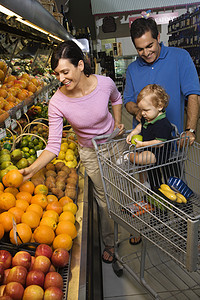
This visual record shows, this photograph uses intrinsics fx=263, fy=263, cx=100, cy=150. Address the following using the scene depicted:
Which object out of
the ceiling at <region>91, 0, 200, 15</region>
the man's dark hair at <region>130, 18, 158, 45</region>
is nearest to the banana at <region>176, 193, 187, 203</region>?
→ the man's dark hair at <region>130, 18, 158, 45</region>

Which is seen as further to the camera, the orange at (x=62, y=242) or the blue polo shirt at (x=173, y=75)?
the blue polo shirt at (x=173, y=75)

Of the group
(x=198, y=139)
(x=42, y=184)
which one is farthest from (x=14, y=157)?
(x=198, y=139)

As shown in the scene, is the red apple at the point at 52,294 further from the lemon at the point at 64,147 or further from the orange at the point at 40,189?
the lemon at the point at 64,147

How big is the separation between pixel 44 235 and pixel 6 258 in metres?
0.24

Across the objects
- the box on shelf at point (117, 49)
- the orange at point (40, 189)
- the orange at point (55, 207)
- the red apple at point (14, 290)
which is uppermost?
the box on shelf at point (117, 49)

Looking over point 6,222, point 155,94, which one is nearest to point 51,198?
point 6,222

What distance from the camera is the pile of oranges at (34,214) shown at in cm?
140

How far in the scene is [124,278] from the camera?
7.29 feet

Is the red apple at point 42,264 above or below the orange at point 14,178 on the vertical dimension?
below

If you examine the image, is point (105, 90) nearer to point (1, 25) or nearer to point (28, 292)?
point (1, 25)

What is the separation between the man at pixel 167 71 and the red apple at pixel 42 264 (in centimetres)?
128

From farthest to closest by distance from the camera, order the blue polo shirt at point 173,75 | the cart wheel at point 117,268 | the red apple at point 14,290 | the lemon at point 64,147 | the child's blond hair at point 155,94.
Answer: the lemon at point 64,147, the cart wheel at point 117,268, the blue polo shirt at point 173,75, the child's blond hair at point 155,94, the red apple at point 14,290

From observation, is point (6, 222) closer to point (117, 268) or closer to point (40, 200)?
point (40, 200)

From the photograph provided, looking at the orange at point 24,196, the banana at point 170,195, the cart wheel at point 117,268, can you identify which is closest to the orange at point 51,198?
the orange at point 24,196
